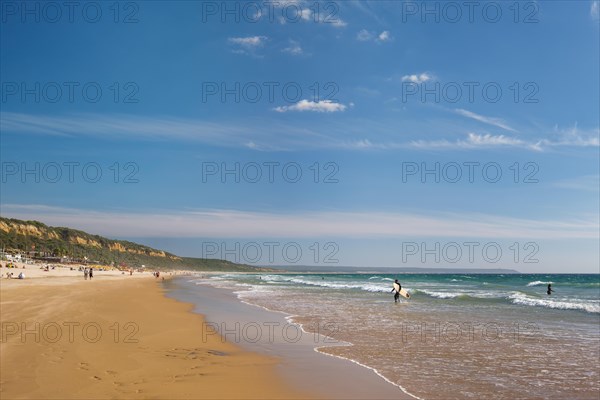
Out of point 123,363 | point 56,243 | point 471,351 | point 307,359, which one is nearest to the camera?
point 123,363

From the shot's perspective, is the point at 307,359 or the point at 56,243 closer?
the point at 307,359

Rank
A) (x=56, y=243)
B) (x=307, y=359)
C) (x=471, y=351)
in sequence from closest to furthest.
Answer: (x=307, y=359) < (x=471, y=351) < (x=56, y=243)

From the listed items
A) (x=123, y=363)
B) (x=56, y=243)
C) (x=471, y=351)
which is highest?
(x=123, y=363)

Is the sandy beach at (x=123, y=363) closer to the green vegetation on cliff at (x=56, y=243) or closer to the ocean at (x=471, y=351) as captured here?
the ocean at (x=471, y=351)

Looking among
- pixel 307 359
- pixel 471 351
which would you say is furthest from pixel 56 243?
pixel 471 351

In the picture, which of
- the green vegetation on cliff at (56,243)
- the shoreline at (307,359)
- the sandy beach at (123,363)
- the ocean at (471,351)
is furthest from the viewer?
the green vegetation on cliff at (56,243)

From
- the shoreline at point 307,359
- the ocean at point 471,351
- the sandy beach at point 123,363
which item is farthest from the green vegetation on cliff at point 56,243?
the ocean at point 471,351

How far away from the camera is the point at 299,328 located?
15.5 metres

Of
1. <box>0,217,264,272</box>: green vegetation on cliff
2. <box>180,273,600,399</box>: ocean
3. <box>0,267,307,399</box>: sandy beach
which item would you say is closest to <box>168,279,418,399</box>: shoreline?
<box>180,273,600,399</box>: ocean

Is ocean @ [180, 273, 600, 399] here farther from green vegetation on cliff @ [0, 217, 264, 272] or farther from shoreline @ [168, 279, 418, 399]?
green vegetation on cliff @ [0, 217, 264, 272]

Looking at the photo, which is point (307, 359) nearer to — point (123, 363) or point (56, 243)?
point (123, 363)

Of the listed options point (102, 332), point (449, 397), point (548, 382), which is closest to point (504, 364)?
point (548, 382)

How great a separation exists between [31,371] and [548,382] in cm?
966

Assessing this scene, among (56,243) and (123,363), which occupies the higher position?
(123,363)
